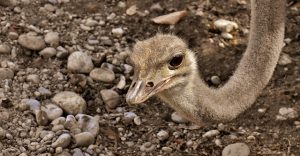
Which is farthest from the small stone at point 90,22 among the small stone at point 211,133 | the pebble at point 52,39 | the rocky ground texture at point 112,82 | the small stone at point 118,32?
the small stone at point 211,133

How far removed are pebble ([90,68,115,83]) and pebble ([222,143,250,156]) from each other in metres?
0.77

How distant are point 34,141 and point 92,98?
0.45 meters

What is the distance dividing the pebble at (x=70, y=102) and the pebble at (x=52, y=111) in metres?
0.03

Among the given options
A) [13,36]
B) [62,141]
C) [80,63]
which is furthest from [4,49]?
[62,141]

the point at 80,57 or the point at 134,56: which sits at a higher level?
the point at 134,56

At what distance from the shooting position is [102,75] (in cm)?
394

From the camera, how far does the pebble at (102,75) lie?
12.9 ft

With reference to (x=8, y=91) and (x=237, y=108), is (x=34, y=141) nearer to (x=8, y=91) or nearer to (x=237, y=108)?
(x=8, y=91)

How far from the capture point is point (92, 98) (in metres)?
3.84

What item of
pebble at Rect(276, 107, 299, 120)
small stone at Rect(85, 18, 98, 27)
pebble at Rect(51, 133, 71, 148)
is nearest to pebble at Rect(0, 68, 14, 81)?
pebble at Rect(51, 133, 71, 148)

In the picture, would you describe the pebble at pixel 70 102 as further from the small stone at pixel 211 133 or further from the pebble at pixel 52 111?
the small stone at pixel 211 133

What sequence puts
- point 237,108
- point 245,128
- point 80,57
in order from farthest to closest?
point 80,57 < point 245,128 < point 237,108

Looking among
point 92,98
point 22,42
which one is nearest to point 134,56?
point 92,98

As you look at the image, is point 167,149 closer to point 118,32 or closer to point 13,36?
point 118,32
